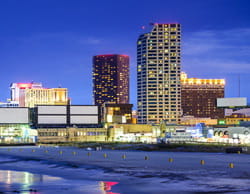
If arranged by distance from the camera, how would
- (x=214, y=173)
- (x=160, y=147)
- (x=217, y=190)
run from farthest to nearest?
(x=160, y=147) < (x=214, y=173) < (x=217, y=190)

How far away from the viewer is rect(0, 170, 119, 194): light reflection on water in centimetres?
5394

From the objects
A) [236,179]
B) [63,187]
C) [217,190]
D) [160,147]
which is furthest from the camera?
[160,147]

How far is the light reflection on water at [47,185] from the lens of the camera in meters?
53.9

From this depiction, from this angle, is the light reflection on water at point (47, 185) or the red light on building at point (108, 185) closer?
the light reflection on water at point (47, 185)

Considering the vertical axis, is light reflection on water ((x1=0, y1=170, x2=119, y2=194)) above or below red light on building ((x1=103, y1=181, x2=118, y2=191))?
above

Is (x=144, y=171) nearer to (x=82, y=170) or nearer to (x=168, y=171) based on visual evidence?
(x=168, y=171)

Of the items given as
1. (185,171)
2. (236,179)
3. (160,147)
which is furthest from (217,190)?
(160,147)

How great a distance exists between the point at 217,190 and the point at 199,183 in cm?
679

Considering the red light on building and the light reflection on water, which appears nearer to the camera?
the light reflection on water

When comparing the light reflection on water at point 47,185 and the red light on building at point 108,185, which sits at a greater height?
the light reflection on water at point 47,185

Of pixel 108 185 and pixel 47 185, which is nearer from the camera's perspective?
pixel 47 185

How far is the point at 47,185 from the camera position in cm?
5844

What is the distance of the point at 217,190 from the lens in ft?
174

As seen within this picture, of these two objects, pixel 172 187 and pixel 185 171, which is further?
pixel 185 171
